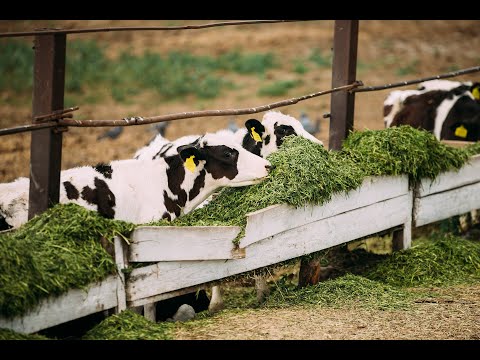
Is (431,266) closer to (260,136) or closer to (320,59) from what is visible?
(260,136)

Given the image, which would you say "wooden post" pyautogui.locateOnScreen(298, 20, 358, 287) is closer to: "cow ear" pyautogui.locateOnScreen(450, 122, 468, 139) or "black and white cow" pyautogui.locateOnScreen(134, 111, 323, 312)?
"black and white cow" pyautogui.locateOnScreen(134, 111, 323, 312)

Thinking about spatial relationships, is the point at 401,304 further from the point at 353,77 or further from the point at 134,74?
the point at 134,74

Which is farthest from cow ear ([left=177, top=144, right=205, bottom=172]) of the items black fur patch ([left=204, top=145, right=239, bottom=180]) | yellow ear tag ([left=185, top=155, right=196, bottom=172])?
black fur patch ([left=204, top=145, right=239, bottom=180])

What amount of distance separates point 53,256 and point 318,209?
2425mm

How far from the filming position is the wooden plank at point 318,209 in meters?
6.10

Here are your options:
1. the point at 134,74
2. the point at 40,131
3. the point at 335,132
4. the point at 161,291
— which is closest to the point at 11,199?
the point at 40,131

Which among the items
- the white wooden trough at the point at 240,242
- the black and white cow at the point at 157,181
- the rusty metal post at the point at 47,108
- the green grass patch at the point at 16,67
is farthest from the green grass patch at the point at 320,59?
the rusty metal post at the point at 47,108

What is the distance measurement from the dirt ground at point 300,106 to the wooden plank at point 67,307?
581 mm

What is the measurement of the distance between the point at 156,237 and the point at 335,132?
9.56 feet

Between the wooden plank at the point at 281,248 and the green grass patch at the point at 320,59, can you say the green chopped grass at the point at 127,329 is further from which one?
the green grass patch at the point at 320,59

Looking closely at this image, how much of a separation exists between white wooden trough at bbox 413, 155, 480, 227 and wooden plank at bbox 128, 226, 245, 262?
8.60ft

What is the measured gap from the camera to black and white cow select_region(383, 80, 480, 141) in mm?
11391

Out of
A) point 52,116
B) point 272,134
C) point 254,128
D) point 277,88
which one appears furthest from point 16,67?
point 52,116

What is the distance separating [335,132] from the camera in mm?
7898
